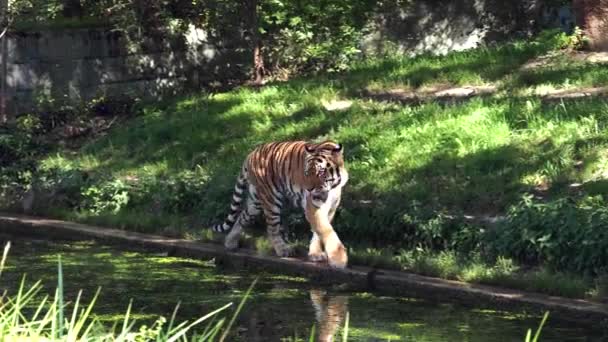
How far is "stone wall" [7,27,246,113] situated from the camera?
20.3 m

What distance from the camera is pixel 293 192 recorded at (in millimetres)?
12859

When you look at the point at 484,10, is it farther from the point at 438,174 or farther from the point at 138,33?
the point at 438,174

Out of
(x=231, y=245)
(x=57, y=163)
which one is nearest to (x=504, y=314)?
(x=231, y=245)

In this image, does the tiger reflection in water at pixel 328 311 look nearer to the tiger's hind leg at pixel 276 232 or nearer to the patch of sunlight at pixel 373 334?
the patch of sunlight at pixel 373 334

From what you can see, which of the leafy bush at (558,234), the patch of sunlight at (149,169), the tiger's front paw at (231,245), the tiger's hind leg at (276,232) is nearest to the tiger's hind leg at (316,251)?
the tiger's hind leg at (276,232)

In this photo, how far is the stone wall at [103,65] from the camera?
20.3 meters

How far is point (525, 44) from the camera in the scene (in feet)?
62.1

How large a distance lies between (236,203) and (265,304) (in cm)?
304

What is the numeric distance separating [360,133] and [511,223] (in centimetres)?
461

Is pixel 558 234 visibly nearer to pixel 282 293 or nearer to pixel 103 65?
pixel 282 293

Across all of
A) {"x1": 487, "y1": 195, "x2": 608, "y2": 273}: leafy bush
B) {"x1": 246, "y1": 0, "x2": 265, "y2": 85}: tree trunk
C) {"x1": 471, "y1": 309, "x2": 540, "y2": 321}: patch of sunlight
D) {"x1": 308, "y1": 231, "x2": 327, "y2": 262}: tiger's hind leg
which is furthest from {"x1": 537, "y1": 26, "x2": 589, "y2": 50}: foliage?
{"x1": 471, "y1": 309, "x2": 540, "y2": 321}: patch of sunlight

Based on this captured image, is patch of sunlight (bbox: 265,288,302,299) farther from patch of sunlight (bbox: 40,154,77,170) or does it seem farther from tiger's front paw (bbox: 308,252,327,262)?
patch of sunlight (bbox: 40,154,77,170)

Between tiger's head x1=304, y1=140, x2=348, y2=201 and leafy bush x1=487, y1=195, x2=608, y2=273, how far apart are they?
1586mm

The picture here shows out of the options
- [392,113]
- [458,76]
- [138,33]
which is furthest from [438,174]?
[138,33]
